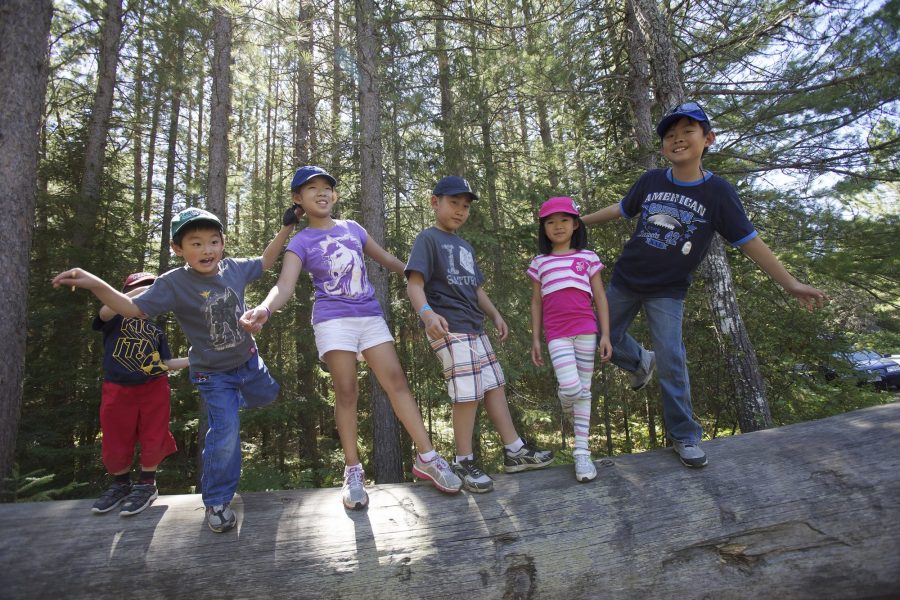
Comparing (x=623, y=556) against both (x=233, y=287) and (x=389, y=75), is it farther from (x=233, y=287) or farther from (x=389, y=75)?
(x=389, y=75)

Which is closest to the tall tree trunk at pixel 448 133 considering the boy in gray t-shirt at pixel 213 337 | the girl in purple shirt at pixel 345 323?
the girl in purple shirt at pixel 345 323

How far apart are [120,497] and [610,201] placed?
734cm

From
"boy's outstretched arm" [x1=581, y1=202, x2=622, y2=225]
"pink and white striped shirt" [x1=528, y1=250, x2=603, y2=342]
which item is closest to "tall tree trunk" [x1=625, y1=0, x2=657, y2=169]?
"boy's outstretched arm" [x1=581, y1=202, x2=622, y2=225]

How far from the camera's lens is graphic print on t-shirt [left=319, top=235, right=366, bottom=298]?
3.36 metres

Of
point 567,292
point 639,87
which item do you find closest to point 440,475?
point 567,292

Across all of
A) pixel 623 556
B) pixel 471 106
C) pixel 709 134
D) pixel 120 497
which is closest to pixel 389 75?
pixel 471 106

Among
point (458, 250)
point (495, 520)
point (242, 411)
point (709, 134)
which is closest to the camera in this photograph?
point (495, 520)

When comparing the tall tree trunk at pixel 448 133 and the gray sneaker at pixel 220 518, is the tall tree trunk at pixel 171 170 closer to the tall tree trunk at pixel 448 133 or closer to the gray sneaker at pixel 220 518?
the tall tree trunk at pixel 448 133

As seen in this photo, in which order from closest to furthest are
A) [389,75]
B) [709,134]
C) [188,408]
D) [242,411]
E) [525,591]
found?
1. [525,591]
2. [709,134]
3. [389,75]
4. [242,411]
5. [188,408]

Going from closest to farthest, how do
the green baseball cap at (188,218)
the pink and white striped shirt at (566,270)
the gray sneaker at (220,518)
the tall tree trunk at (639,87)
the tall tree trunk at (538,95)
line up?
the gray sneaker at (220,518) → the green baseball cap at (188,218) → the pink and white striped shirt at (566,270) → the tall tree trunk at (639,87) → the tall tree trunk at (538,95)

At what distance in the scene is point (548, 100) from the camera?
28.8 feet

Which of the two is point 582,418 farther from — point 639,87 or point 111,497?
point 639,87

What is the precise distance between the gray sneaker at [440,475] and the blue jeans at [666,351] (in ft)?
5.23

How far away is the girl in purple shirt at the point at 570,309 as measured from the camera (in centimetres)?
327
